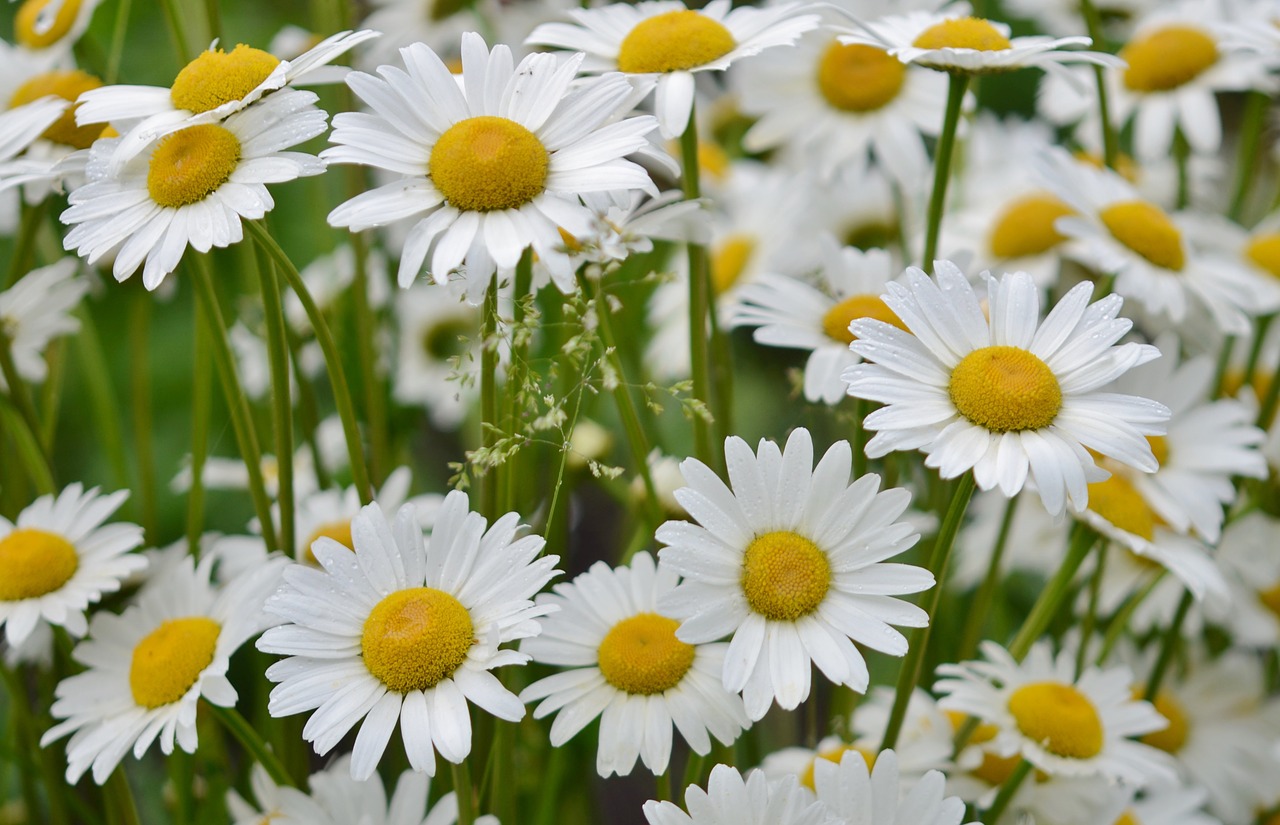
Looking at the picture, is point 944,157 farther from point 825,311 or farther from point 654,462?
point 654,462

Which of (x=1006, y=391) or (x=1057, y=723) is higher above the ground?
(x=1006, y=391)

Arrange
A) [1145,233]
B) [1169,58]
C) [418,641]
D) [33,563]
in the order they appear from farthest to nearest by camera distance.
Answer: [1169,58], [1145,233], [33,563], [418,641]

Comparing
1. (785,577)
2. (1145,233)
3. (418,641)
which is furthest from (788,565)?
(1145,233)

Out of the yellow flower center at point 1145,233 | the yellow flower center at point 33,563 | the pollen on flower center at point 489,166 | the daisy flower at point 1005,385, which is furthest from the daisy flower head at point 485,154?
the yellow flower center at point 1145,233

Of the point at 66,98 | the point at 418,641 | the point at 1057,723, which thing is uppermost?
the point at 66,98

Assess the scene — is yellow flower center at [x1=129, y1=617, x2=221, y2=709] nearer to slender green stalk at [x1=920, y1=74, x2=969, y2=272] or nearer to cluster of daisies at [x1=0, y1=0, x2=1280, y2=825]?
cluster of daisies at [x1=0, y1=0, x2=1280, y2=825]

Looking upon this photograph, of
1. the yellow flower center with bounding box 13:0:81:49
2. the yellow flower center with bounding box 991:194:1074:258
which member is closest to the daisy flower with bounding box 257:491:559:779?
the yellow flower center with bounding box 13:0:81:49
